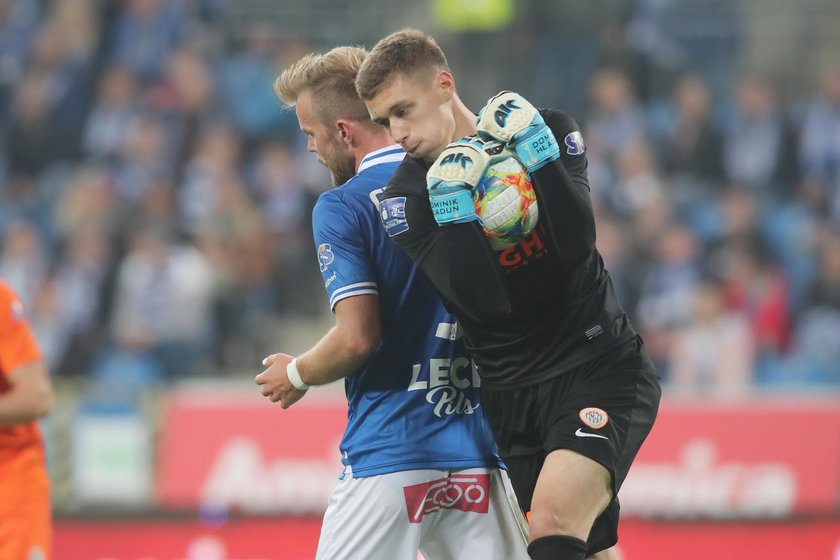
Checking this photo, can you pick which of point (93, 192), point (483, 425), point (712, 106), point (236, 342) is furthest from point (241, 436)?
point (712, 106)

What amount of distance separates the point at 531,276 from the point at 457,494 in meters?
0.81

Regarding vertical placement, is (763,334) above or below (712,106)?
below

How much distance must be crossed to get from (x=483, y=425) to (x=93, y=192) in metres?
8.01

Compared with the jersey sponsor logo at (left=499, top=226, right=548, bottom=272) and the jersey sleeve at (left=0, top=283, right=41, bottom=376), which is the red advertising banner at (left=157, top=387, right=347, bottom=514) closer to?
the jersey sleeve at (left=0, top=283, right=41, bottom=376)

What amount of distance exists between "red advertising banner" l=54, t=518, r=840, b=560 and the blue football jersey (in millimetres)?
2785

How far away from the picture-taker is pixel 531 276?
4.04 meters

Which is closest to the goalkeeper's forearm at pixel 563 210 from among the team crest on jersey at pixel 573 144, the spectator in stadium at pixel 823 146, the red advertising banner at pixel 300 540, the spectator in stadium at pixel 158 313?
the team crest on jersey at pixel 573 144

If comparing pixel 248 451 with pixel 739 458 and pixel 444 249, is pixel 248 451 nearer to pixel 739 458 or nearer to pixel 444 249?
pixel 739 458

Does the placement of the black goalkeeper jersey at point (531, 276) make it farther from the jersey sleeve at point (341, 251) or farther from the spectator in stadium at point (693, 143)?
the spectator in stadium at point (693, 143)

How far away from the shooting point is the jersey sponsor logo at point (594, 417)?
3.99m

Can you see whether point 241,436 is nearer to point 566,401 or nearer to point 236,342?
point 236,342

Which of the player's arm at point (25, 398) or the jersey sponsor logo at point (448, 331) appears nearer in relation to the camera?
the jersey sponsor logo at point (448, 331)

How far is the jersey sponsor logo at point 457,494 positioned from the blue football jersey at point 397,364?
5 centimetres

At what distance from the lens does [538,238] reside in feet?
13.2
